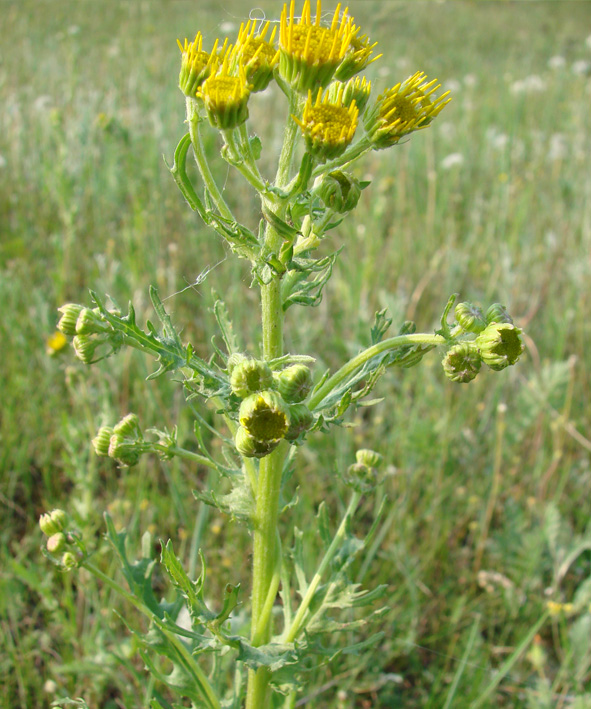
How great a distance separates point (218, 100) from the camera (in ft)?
4.26

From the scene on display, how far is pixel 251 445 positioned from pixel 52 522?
0.76 meters

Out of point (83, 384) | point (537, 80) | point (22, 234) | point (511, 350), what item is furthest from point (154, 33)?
point (511, 350)

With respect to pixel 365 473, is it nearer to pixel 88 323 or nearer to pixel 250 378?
pixel 250 378

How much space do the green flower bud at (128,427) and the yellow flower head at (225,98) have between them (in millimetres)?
818

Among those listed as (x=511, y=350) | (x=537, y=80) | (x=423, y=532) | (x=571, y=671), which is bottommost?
(x=571, y=671)

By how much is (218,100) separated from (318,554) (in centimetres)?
188

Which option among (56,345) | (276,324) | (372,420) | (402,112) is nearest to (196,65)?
(402,112)

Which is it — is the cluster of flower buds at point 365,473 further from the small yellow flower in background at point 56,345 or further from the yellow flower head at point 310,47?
the small yellow flower in background at point 56,345

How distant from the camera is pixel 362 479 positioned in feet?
6.09

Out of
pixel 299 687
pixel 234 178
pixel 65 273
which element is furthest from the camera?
pixel 234 178

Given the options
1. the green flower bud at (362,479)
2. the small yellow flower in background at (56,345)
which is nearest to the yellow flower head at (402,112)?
the green flower bud at (362,479)

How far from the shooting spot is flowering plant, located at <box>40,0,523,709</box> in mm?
1331

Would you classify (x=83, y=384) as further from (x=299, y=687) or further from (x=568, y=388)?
(x=568, y=388)

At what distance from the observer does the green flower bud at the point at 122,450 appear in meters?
1.64
